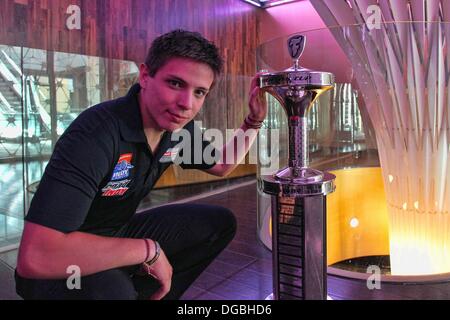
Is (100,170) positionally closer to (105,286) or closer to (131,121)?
(131,121)

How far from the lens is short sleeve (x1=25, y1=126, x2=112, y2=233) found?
1009 mm

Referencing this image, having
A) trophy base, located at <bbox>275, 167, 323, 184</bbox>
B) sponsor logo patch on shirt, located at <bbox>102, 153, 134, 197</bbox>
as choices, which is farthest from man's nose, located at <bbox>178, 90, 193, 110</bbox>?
trophy base, located at <bbox>275, 167, 323, 184</bbox>

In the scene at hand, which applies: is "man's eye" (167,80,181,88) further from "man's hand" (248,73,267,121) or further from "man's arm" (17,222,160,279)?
"man's arm" (17,222,160,279)

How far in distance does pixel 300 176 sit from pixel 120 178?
548 mm

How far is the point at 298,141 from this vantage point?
3.74 ft

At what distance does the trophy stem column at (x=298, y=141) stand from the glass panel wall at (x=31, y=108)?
7.87 ft

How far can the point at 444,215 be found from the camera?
103 inches

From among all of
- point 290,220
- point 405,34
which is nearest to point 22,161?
point 290,220

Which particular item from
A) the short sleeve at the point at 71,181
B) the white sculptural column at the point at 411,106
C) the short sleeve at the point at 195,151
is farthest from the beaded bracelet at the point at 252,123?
the white sculptural column at the point at 411,106

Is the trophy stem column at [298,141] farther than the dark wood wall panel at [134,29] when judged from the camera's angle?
No

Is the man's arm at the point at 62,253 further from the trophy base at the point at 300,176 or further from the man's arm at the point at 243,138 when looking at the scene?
the man's arm at the point at 243,138

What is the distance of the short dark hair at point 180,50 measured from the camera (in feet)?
4.03

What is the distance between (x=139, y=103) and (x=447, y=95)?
1.98 meters

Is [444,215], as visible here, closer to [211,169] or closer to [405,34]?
[405,34]
